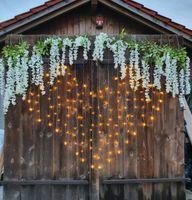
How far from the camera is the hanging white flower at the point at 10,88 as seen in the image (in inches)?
313

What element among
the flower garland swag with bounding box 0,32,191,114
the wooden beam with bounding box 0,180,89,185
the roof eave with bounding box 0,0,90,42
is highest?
the roof eave with bounding box 0,0,90,42

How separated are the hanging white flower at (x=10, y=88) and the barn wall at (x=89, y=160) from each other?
14 cm

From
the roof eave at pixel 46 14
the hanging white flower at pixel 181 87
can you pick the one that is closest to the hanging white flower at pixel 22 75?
the roof eave at pixel 46 14

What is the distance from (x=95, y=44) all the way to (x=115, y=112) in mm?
1324

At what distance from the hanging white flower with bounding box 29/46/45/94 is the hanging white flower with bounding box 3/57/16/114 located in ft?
1.20

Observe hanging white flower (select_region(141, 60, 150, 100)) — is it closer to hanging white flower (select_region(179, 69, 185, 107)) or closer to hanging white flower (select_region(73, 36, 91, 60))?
hanging white flower (select_region(179, 69, 185, 107))

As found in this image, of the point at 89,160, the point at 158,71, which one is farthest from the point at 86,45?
the point at 89,160

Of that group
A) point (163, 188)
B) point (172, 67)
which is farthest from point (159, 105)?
point (163, 188)

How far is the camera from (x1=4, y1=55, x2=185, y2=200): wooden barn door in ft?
26.1

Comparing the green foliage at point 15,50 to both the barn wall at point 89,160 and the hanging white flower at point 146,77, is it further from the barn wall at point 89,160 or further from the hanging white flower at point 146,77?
the hanging white flower at point 146,77

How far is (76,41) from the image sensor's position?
26.1 ft

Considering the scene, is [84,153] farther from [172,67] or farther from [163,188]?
[172,67]

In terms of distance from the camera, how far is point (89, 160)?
7961 mm

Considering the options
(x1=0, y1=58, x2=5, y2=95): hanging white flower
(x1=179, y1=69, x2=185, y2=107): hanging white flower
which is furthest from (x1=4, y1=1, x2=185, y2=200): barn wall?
(x1=0, y1=58, x2=5, y2=95): hanging white flower
